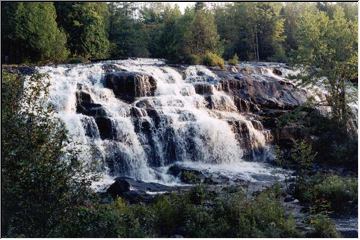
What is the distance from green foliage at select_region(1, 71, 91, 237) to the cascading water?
6811mm

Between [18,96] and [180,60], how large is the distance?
18187 millimetres

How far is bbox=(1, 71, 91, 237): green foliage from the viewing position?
21.0ft

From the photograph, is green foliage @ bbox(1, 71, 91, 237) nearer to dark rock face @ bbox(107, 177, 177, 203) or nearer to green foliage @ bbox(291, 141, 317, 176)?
dark rock face @ bbox(107, 177, 177, 203)

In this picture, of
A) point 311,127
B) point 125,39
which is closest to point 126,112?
point 311,127

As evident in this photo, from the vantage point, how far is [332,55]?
17641 mm

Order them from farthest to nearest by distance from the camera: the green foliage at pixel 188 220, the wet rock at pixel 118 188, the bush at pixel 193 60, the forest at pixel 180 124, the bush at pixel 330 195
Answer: the bush at pixel 193 60, the wet rock at pixel 118 188, the bush at pixel 330 195, the green foliage at pixel 188 220, the forest at pixel 180 124

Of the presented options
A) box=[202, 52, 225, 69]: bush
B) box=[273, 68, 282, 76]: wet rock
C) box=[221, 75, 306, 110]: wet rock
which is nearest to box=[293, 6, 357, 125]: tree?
box=[221, 75, 306, 110]: wet rock

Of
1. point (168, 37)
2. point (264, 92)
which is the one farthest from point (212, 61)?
point (168, 37)

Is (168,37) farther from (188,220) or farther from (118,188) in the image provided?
(188,220)

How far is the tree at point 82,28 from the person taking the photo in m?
27.2

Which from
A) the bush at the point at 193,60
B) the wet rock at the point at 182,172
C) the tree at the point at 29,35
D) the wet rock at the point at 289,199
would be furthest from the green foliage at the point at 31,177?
the bush at the point at 193,60

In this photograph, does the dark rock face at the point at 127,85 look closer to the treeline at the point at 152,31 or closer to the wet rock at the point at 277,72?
the treeline at the point at 152,31

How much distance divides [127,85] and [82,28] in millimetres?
11347

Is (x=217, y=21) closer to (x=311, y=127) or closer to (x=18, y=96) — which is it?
(x=311, y=127)
